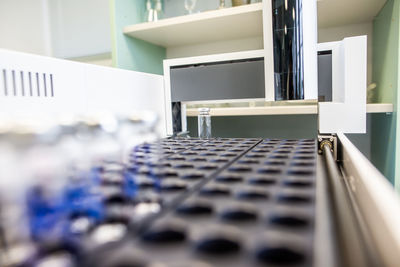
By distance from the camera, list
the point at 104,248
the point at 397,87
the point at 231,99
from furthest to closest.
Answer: the point at 397,87 < the point at 231,99 < the point at 104,248

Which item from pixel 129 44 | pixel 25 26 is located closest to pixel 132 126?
pixel 129 44

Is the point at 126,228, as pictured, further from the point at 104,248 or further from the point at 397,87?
the point at 397,87

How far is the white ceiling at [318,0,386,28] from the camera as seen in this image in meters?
1.35

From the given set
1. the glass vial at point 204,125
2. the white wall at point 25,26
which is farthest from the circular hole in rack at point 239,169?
the white wall at point 25,26

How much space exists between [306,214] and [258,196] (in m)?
0.06

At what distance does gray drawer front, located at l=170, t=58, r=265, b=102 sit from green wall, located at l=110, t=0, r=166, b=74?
82 cm

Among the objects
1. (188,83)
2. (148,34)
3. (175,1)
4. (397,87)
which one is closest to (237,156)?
(188,83)

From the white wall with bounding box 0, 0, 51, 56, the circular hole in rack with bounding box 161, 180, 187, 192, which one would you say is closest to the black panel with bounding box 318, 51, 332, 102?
the circular hole in rack with bounding box 161, 180, 187, 192

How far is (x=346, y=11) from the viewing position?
1.45m

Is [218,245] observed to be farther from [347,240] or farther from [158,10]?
[158,10]

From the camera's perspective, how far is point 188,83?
3.13 ft

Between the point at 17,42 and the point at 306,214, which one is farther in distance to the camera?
the point at 17,42

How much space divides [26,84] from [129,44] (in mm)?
1224

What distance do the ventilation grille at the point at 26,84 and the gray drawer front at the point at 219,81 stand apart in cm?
40
